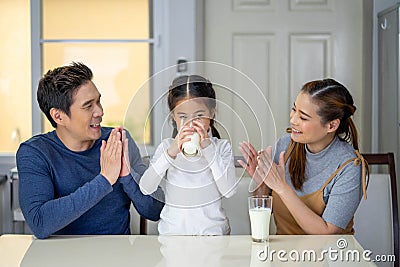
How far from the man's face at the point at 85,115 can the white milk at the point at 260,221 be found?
560mm

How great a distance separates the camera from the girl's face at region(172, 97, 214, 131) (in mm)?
1803

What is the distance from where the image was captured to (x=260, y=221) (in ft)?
6.11

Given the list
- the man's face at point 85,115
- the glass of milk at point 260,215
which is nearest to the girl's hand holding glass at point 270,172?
the glass of milk at point 260,215

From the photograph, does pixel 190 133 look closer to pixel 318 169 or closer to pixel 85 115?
pixel 85 115

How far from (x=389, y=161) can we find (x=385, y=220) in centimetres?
20

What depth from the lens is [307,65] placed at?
148 inches

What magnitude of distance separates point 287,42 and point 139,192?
1876mm

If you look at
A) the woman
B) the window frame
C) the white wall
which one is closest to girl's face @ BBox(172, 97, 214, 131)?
the woman

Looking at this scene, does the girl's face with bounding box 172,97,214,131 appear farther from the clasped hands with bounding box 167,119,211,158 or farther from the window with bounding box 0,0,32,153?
the window with bounding box 0,0,32,153

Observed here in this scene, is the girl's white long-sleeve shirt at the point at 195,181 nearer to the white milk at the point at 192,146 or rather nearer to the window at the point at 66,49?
the white milk at the point at 192,146

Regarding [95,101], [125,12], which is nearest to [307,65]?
[125,12]

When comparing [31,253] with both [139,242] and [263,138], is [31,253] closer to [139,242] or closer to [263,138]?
[139,242]

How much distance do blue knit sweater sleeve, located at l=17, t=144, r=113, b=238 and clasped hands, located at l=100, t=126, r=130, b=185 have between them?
2 centimetres

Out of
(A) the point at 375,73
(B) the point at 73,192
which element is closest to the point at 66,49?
(A) the point at 375,73
